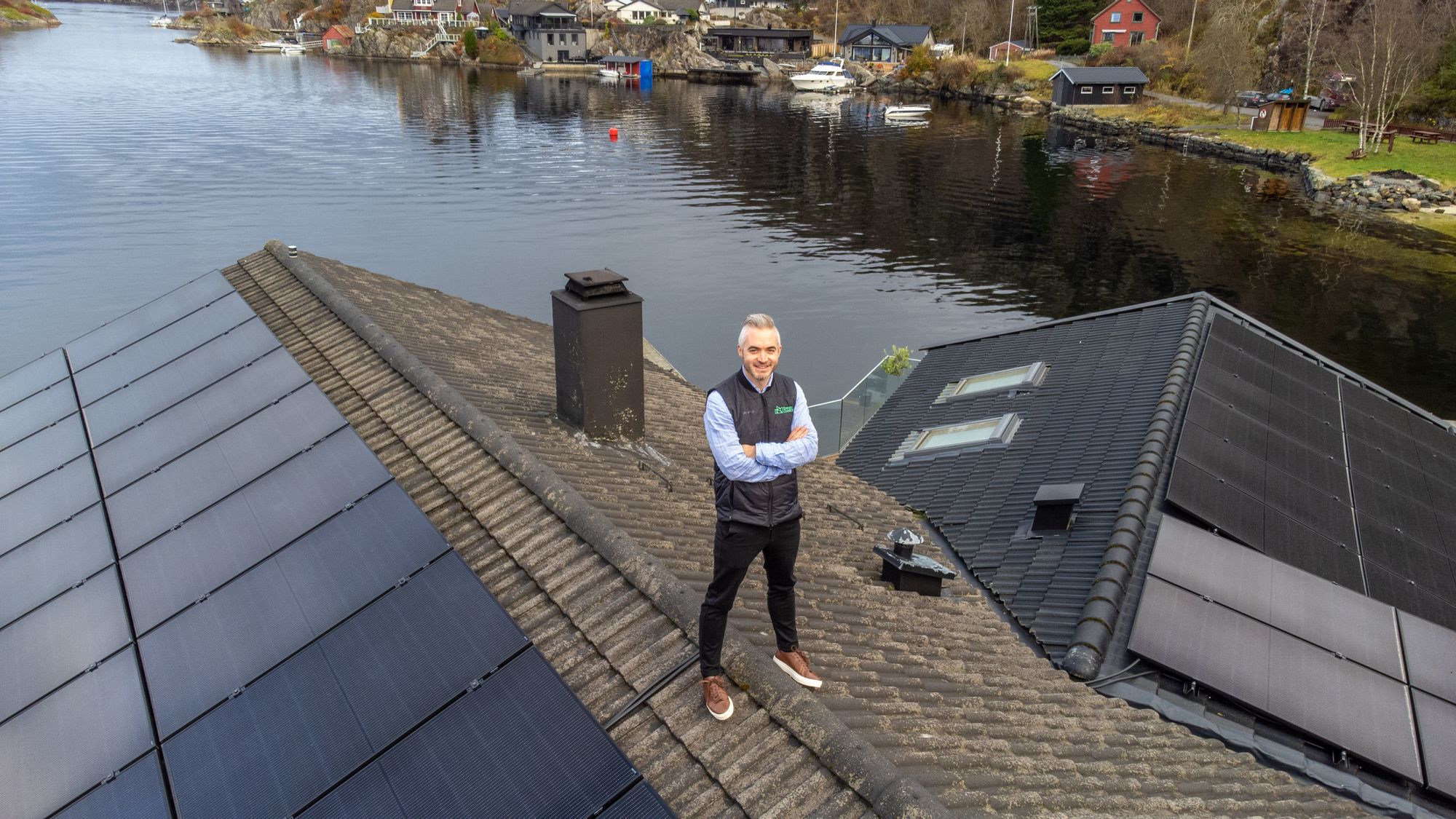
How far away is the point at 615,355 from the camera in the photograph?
1018 cm

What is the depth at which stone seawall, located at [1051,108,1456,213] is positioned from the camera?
58.4m

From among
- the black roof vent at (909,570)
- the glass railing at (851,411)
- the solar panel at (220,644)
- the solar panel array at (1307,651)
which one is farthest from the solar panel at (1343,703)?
the glass railing at (851,411)

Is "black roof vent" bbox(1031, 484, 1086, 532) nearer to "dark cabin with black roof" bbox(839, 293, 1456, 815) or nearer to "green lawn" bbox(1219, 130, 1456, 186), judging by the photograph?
"dark cabin with black roof" bbox(839, 293, 1456, 815)

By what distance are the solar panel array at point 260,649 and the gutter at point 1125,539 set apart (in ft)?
18.9

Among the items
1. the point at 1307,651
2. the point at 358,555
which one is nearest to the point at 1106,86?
the point at 1307,651

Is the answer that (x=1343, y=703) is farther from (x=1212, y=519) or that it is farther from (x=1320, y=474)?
(x=1320, y=474)

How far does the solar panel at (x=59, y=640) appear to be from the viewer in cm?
670

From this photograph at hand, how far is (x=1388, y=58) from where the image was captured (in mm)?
65438

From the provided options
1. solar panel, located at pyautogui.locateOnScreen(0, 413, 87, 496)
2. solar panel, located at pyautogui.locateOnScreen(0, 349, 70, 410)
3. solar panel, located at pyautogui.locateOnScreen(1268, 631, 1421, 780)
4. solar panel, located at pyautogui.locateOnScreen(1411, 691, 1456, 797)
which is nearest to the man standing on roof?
solar panel, located at pyautogui.locateOnScreen(1268, 631, 1421, 780)

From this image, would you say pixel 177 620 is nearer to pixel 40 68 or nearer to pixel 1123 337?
pixel 1123 337

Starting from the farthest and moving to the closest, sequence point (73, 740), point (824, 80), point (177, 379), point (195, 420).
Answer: point (824, 80)
point (177, 379)
point (195, 420)
point (73, 740)

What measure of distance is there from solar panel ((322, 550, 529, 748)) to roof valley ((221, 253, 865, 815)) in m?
0.66

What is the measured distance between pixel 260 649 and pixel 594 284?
16.3ft

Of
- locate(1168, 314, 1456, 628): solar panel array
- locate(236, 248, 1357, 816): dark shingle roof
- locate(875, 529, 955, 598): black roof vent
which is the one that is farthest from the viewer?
locate(1168, 314, 1456, 628): solar panel array
